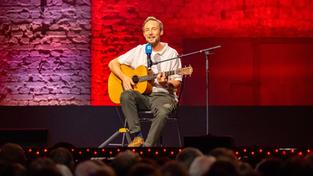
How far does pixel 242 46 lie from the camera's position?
376 inches

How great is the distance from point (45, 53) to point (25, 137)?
7.89ft

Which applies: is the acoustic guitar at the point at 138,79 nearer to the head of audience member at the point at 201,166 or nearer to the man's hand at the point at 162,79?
the man's hand at the point at 162,79

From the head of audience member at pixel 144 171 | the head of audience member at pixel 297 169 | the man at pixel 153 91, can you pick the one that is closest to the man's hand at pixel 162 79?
the man at pixel 153 91

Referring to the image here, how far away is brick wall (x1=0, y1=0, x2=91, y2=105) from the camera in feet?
31.0

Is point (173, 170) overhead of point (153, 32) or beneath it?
beneath

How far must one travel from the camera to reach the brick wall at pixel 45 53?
31.0 ft

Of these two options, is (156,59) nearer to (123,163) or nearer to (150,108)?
(150,108)

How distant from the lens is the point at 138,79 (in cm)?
735

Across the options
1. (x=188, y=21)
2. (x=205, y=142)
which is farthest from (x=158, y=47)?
(x=188, y=21)

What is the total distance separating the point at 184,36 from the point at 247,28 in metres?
0.82

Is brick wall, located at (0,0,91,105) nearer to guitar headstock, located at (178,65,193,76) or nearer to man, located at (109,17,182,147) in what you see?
Answer: man, located at (109,17,182,147)

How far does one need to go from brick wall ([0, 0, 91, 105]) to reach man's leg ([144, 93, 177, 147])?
93.6 inches

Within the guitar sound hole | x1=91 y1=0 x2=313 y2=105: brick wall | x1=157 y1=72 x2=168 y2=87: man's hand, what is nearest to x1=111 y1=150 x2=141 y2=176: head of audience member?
x1=157 y1=72 x2=168 y2=87: man's hand

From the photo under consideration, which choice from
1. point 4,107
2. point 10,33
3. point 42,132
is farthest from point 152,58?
point 10,33
